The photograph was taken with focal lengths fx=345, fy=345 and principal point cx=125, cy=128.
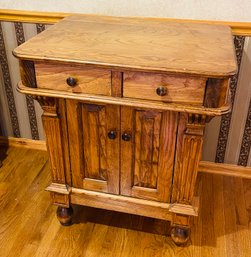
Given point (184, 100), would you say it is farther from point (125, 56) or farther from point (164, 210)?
point (164, 210)

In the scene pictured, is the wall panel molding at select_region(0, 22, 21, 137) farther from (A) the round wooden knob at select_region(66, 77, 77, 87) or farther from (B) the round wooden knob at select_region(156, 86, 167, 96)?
Answer: (B) the round wooden knob at select_region(156, 86, 167, 96)

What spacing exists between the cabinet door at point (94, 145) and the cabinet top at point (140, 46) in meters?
0.20

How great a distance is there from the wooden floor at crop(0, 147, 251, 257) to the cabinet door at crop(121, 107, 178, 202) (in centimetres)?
26

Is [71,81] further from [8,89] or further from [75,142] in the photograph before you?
[8,89]

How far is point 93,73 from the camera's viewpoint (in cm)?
115

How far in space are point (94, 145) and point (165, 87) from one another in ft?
1.33

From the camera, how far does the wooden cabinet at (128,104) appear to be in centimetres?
111

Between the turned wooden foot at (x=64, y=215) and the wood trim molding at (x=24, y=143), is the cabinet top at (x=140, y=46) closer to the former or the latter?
the turned wooden foot at (x=64, y=215)

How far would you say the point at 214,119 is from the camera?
5.94 feet

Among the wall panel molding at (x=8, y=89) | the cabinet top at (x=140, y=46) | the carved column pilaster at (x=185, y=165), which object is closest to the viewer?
the cabinet top at (x=140, y=46)

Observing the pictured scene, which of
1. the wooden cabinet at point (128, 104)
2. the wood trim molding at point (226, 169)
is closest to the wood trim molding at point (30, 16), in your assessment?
the wooden cabinet at point (128, 104)

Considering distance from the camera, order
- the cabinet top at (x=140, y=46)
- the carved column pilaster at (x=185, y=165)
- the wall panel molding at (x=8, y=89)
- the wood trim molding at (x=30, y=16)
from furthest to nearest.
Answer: the wall panel molding at (x=8, y=89) < the wood trim molding at (x=30, y=16) < the carved column pilaster at (x=185, y=165) < the cabinet top at (x=140, y=46)

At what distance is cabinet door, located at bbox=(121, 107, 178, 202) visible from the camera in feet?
4.08

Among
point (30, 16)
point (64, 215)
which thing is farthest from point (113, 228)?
point (30, 16)
